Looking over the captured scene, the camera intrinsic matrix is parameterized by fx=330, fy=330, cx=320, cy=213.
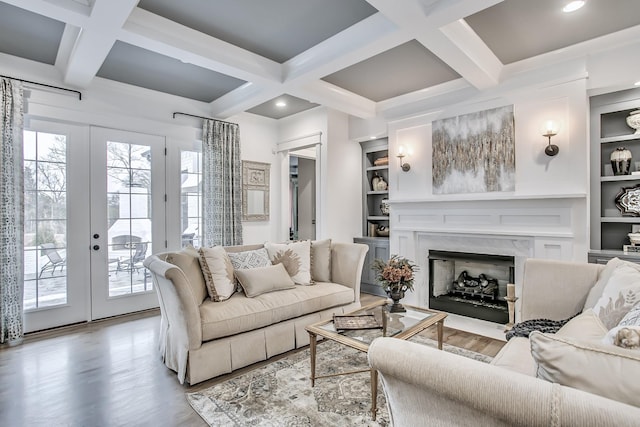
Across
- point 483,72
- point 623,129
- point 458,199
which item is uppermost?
point 483,72

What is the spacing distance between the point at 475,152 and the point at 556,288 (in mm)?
1824

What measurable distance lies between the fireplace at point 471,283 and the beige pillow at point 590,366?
2825mm

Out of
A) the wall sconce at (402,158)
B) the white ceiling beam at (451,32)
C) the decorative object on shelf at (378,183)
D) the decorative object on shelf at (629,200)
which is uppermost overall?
the white ceiling beam at (451,32)

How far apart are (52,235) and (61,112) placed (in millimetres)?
1296

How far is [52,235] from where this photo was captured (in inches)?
137

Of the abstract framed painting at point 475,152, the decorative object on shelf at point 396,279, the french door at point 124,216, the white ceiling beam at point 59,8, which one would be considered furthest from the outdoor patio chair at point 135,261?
the abstract framed painting at point 475,152

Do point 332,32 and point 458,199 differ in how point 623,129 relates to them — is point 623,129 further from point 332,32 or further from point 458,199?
point 332,32

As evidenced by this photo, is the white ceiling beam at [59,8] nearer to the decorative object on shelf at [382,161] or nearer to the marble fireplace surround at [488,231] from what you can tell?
the marble fireplace surround at [488,231]

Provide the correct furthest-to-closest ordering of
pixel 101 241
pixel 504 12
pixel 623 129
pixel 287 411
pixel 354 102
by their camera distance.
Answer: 1. pixel 354 102
2. pixel 101 241
3. pixel 623 129
4. pixel 504 12
5. pixel 287 411

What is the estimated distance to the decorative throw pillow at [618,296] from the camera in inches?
59.6

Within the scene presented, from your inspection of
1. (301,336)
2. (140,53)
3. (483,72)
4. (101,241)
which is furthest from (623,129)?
(101,241)

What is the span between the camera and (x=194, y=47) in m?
2.72

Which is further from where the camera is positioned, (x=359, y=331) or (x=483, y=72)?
(x=483, y=72)

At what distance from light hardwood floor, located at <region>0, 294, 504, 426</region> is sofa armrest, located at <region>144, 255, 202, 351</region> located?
34 cm
